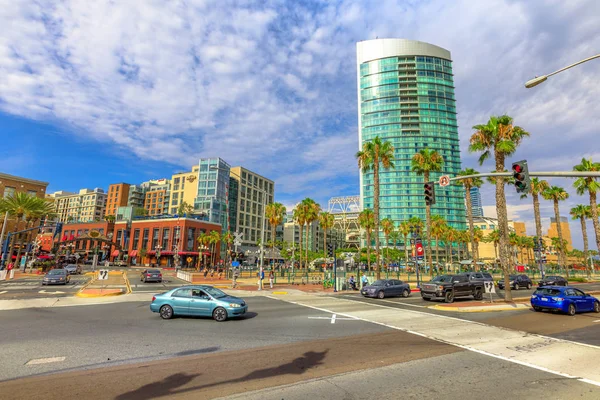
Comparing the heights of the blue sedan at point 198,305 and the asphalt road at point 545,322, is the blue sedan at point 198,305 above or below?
above

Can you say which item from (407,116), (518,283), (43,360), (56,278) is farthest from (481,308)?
(407,116)

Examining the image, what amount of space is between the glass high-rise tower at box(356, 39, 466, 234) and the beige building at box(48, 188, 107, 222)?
5117 inches

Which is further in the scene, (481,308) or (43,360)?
(481,308)

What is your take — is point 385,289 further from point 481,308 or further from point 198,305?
point 198,305

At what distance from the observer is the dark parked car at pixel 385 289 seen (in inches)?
952

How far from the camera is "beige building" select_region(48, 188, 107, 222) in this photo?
528ft

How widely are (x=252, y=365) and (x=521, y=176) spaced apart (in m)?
12.2

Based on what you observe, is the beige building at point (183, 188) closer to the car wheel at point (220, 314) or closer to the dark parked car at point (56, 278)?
the dark parked car at point (56, 278)

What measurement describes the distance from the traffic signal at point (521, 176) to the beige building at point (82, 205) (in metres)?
180

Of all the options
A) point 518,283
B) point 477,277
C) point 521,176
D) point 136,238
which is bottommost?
point 518,283

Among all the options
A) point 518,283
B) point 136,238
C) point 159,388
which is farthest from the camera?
point 136,238

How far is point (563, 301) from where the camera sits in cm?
1661

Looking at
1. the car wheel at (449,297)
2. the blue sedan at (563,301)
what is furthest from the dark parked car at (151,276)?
the blue sedan at (563,301)

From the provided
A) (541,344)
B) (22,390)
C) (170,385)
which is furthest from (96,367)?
(541,344)
